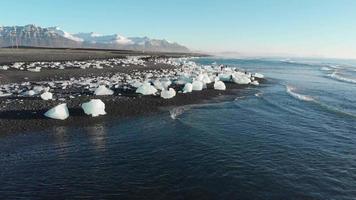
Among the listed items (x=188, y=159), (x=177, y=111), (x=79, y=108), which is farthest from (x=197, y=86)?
(x=188, y=159)

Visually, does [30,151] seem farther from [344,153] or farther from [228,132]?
[344,153]

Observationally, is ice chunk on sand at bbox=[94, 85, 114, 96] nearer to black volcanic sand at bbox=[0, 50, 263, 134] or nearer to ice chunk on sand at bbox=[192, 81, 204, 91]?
black volcanic sand at bbox=[0, 50, 263, 134]

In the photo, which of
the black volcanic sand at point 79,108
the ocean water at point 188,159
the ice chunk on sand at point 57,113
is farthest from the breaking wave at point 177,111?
the ice chunk on sand at point 57,113

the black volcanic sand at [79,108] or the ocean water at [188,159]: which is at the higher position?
the black volcanic sand at [79,108]

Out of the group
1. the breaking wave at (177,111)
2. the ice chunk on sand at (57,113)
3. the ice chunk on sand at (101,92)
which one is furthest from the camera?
the ice chunk on sand at (101,92)

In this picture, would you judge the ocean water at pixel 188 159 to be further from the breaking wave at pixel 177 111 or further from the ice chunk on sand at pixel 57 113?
the ice chunk on sand at pixel 57 113

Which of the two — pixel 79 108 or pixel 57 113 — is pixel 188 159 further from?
pixel 79 108

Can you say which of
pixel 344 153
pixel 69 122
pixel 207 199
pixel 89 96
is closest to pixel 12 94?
pixel 89 96

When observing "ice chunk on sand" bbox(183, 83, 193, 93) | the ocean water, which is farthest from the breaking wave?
"ice chunk on sand" bbox(183, 83, 193, 93)
